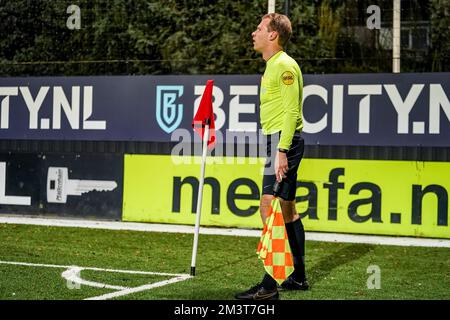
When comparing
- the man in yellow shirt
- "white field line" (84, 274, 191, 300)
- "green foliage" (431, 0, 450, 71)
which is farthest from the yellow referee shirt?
"green foliage" (431, 0, 450, 71)

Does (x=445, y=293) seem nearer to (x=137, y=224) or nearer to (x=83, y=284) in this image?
(x=83, y=284)

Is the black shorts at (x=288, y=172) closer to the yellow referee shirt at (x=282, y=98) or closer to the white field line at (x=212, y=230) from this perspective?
the yellow referee shirt at (x=282, y=98)

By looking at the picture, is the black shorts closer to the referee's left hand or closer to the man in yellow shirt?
the man in yellow shirt

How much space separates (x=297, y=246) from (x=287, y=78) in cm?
136

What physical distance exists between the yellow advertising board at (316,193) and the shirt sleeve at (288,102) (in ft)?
15.9

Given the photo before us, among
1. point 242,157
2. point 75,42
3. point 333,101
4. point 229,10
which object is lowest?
point 242,157

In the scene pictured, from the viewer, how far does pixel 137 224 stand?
39.6 ft

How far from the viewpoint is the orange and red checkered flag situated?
6.47 m

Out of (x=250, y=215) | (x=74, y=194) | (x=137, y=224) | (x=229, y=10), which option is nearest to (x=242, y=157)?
(x=250, y=215)

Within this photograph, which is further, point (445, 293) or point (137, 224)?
point (137, 224)

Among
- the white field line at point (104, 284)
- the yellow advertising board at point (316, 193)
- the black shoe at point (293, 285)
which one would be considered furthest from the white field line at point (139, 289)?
the yellow advertising board at point (316, 193)

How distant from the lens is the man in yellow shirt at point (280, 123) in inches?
255

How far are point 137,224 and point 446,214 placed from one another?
4107 mm

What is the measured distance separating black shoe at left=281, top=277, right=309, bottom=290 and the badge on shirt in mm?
1561
